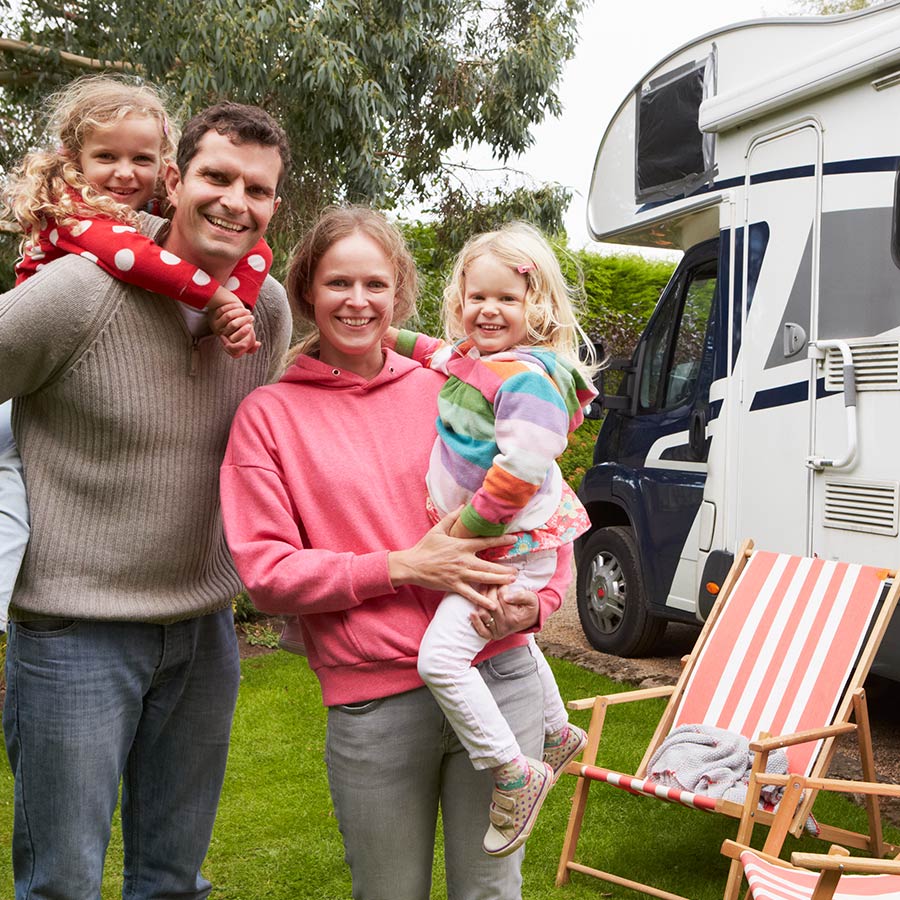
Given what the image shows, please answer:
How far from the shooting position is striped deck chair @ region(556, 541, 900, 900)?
Answer: 11.7 ft

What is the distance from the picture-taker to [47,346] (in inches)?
76.4

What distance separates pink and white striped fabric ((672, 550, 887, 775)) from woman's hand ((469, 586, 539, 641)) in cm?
200

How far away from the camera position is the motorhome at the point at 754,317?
452 centimetres

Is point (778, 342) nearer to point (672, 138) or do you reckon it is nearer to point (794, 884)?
point (672, 138)

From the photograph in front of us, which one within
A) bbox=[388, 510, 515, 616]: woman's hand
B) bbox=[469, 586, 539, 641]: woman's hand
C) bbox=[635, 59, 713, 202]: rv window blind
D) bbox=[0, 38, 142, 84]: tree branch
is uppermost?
bbox=[0, 38, 142, 84]: tree branch

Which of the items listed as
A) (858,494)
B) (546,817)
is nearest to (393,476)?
(546,817)

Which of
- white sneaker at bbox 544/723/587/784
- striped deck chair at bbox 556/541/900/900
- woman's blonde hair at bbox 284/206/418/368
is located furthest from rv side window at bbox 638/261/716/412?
woman's blonde hair at bbox 284/206/418/368

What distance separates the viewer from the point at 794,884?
2.83 m

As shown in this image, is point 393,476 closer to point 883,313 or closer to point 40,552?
point 40,552

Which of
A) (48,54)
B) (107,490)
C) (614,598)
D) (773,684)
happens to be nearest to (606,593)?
(614,598)

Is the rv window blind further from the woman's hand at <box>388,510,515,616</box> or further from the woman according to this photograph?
the woman's hand at <box>388,510,515,616</box>

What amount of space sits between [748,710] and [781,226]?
2254 millimetres

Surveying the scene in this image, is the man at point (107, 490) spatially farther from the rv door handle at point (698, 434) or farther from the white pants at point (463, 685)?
the rv door handle at point (698, 434)

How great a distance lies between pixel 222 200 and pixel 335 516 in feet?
1.99
